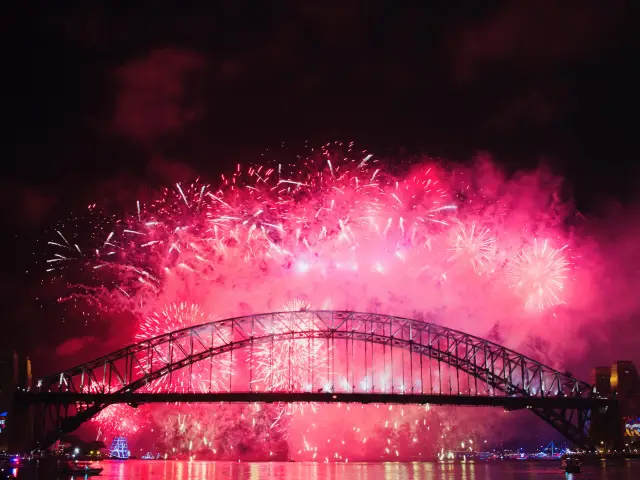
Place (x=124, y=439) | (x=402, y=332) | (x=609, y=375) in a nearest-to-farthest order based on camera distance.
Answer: (x=402, y=332) < (x=609, y=375) < (x=124, y=439)

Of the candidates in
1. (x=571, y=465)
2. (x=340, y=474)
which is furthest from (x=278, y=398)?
(x=571, y=465)

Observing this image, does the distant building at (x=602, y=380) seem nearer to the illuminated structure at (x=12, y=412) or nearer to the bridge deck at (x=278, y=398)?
the bridge deck at (x=278, y=398)

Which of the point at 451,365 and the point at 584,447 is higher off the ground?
the point at 451,365

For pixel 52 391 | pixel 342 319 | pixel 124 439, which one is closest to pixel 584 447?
pixel 342 319

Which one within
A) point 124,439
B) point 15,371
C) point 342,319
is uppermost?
point 342,319

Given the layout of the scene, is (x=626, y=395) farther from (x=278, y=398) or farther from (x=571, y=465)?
(x=278, y=398)

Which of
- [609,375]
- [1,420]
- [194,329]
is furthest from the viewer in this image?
[609,375]

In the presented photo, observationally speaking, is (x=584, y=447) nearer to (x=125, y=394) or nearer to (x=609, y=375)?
(x=609, y=375)

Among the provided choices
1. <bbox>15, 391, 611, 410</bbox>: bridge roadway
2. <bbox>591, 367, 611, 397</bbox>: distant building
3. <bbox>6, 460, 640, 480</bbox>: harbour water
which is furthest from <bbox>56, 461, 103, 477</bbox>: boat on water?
<bbox>591, 367, 611, 397</bbox>: distant building

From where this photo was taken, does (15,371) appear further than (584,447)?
No
